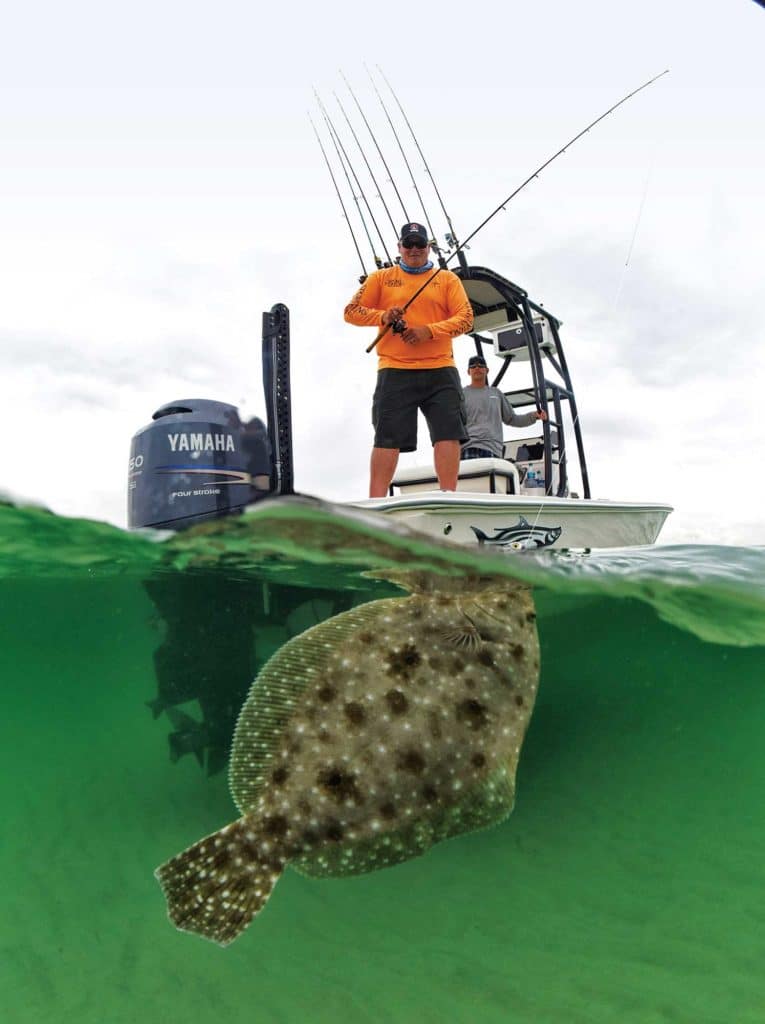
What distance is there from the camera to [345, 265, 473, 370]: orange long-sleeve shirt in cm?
543

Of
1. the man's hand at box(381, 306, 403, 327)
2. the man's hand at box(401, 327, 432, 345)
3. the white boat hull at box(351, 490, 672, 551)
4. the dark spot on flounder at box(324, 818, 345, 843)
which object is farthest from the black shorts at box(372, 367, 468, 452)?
the dark spot on flounder at box(324, 818, 345, 843)

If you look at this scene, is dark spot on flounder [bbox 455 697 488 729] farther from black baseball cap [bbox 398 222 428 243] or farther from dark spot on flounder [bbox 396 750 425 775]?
black baseball cap [bbox 398 222 428 243]

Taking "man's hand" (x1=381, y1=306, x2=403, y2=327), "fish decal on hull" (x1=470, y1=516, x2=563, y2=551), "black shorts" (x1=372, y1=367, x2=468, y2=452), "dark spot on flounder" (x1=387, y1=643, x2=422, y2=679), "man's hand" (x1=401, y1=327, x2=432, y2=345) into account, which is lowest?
"dark spot on flounder" (x1=387, y1=643, x2=422, y2=679)

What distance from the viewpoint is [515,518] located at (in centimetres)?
560

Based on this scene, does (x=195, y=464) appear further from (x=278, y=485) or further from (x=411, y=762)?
(x=411, y=762)

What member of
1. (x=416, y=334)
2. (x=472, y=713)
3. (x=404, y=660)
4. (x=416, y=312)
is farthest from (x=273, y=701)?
(x=416, y=312)

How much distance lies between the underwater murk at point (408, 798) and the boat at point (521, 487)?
27.5 inches

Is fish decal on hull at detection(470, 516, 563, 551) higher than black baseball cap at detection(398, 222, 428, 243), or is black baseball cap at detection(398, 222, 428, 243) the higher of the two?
black baseball cap at detection(398, 222, 428, 243)

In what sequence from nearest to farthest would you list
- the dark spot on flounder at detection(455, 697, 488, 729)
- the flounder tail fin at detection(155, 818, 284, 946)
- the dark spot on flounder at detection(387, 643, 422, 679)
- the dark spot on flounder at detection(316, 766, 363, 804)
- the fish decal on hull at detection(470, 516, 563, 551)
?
the flounder tail fin at detection(155, 818, 284, 946)
the dark spot on flounder at detection(316, 766, 363, 804)
the dark spot on flounder at detection(455, 697, 488, 729)
the dark spot on flounder at detection(387, 643, 422, 679)
the fish decal on hull at detection(470, 516, 563, 551)

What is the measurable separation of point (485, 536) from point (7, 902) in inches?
172

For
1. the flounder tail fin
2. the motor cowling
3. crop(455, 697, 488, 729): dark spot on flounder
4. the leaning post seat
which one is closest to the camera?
the flounder tail fin

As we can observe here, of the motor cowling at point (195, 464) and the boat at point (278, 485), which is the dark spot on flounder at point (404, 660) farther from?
the motor cowling at point (195, 464)

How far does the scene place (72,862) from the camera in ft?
14.8

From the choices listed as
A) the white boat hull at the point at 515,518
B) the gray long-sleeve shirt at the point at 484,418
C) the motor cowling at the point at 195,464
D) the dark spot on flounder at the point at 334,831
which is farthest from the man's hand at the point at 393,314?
the dark spot on flounder at the point at 334,831
